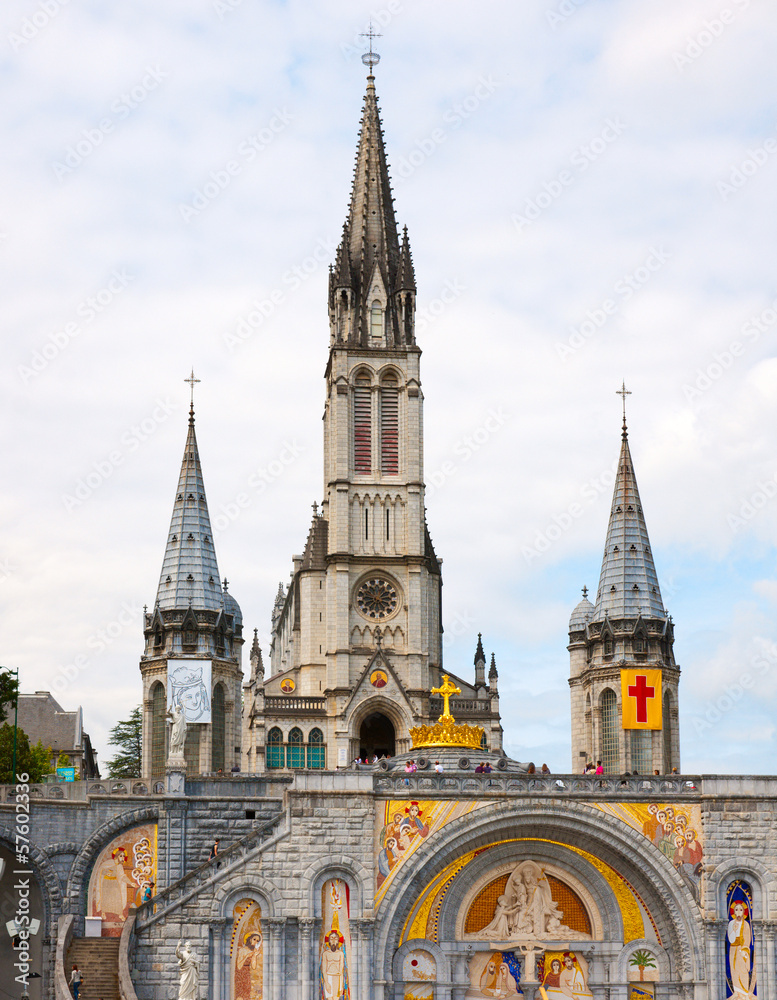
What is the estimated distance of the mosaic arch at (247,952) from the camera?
52.4 meters

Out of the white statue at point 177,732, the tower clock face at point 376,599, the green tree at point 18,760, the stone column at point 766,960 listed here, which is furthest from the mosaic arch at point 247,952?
the tower clock face at point 376,599

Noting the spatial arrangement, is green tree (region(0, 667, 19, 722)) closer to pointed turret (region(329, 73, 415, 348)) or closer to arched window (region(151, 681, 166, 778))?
arched window (region(151, 681, 166, 778))

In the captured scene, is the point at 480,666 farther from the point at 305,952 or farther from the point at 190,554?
the point at 305,952

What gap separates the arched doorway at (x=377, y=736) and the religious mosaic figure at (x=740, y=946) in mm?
36568

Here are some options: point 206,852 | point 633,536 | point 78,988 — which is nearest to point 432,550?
point 633,536

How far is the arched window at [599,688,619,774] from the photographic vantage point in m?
78.6

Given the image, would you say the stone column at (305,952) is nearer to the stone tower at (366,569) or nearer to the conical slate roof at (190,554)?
the conical slate roof at (190,554)

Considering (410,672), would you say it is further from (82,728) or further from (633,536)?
(82,728)

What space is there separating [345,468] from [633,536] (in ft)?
62.5

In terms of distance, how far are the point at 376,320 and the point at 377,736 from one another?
24.4 metres

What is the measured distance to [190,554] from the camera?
3273 inches

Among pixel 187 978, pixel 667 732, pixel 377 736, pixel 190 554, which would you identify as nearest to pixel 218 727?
pixel 190 554

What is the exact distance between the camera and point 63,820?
5647cm

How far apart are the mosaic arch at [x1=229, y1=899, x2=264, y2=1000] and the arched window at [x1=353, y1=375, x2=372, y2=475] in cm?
4379
